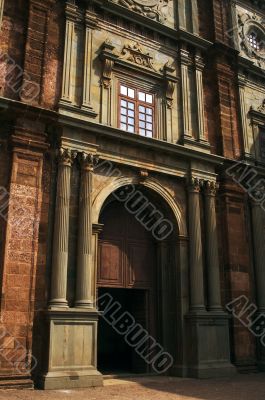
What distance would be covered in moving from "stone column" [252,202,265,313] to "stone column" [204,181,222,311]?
6.60 feet

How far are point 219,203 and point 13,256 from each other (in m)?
7.83

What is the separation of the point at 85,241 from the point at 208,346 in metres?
5.02

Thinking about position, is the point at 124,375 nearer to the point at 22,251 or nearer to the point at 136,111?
the point at 22,251

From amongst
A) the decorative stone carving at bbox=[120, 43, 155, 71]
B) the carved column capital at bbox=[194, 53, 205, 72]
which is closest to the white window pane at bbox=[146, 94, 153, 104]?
the decorative stone carving at bbox=[120, 43, 155, 71]

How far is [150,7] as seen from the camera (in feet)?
54.4

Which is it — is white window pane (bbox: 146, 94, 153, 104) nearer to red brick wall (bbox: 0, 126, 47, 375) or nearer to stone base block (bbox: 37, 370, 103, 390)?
red brick wall (bbox: 0, 126, 47, 375)

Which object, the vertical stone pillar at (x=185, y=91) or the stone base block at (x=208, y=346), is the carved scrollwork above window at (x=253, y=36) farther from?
the stone base block at (x=208, y=346)

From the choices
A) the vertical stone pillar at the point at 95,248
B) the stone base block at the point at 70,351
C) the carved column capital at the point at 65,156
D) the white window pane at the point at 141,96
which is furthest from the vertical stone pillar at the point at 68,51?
the stone base block at the point at 70,351

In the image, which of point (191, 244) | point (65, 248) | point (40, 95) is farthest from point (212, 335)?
point (40, 95)

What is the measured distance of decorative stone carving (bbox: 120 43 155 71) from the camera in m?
15.2

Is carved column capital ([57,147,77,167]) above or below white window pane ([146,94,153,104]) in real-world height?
below

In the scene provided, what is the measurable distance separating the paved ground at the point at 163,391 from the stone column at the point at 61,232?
2.28 m

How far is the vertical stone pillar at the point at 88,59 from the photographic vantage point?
537 inches

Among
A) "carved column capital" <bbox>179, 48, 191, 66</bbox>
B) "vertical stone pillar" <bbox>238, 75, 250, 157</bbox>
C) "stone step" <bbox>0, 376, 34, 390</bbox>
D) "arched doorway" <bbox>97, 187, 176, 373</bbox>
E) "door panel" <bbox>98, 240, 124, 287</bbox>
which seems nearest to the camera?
"stone step" <bbox>0, 376, 34, 390</bbox>
